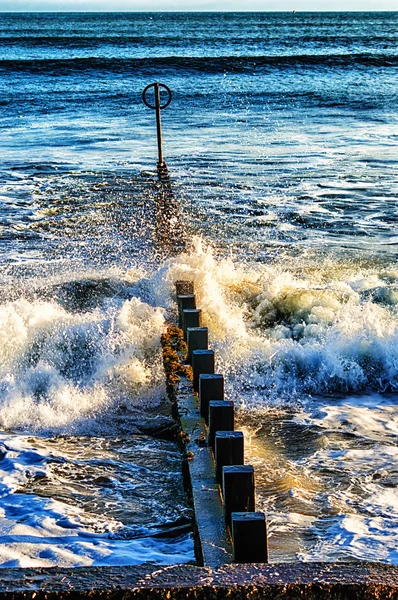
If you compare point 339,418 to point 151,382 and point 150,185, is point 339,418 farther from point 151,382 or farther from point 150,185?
point 150,185

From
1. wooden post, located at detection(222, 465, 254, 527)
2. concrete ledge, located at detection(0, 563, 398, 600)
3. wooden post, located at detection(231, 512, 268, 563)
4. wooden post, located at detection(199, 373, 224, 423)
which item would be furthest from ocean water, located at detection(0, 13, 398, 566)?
concrete ledge, located at detection(0, 563, 398, 600)

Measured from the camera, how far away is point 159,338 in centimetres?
652

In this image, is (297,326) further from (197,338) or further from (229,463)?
(229,463)

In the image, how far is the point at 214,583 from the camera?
7.58 ft

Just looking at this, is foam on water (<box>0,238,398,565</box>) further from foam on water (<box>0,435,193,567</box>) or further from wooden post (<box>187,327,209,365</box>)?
wooden post (<box>187,327,209,365</box>)

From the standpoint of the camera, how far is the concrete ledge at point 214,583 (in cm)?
227

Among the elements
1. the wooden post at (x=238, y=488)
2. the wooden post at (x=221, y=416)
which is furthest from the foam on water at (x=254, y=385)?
the wooden post at (x=238, y=488)

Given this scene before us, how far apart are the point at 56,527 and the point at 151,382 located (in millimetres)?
2095

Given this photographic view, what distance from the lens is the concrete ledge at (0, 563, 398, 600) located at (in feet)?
7.43

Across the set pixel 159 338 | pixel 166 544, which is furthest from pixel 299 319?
pixel 166 544

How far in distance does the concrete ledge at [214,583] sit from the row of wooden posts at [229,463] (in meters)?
0.58

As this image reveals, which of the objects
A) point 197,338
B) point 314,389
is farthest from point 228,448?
point 314,389

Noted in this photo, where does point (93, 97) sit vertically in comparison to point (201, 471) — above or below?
above

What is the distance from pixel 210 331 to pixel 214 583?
4.95 m
